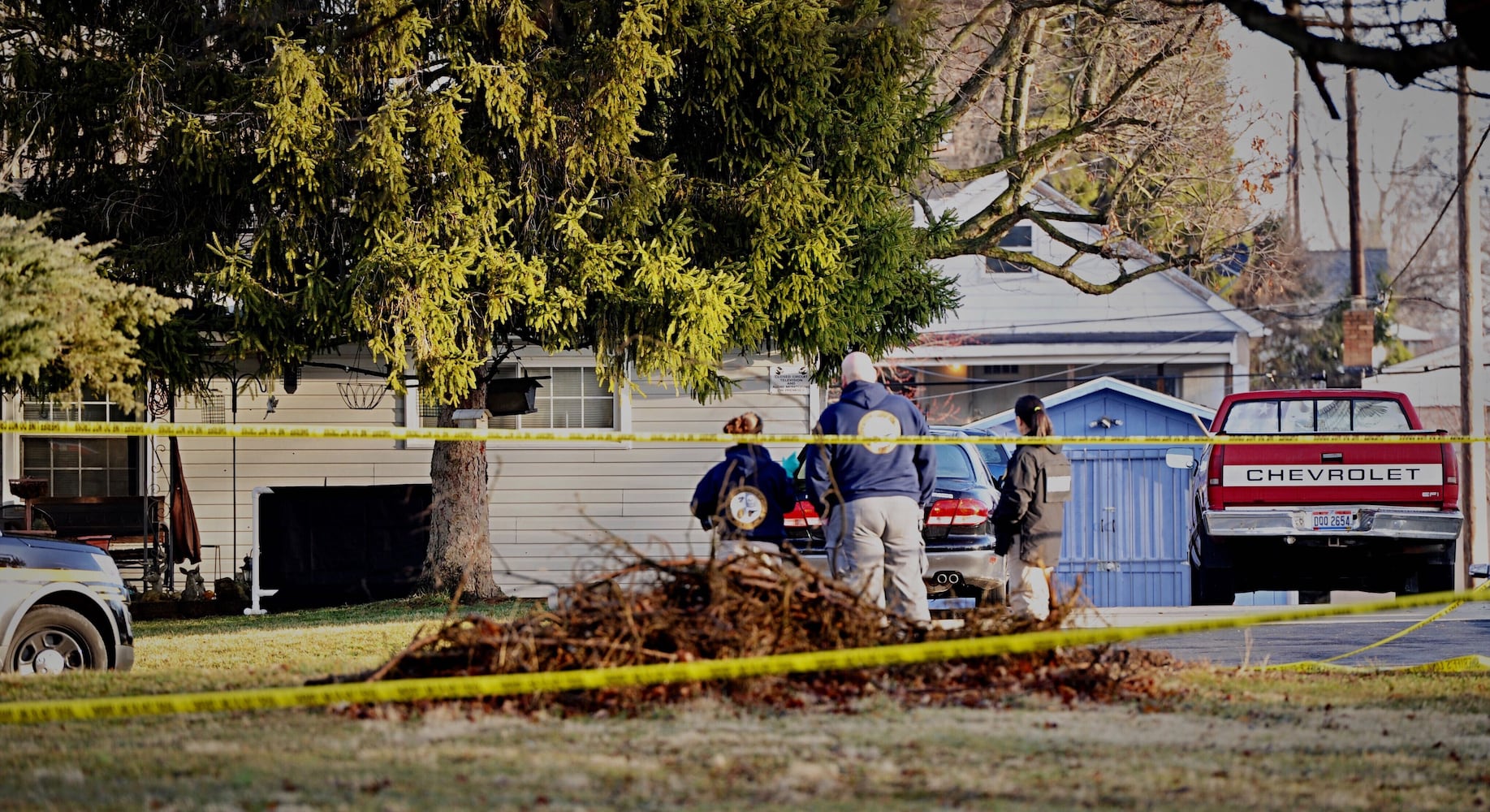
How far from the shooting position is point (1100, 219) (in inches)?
828

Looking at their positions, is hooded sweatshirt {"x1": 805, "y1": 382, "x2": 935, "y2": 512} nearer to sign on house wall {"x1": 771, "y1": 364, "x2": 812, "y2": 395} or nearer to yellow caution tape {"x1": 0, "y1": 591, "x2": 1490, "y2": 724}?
yellow caution tape {"x1": 0, "y1": 591, "x2": 1490, "y2": 724}

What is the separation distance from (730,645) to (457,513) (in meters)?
10.4

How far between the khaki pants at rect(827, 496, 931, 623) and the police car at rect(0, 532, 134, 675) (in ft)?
13.6

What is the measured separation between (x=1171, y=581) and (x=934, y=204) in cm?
1415

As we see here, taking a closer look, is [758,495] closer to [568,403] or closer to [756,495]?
[756,495]

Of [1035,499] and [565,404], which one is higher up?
[565,404]

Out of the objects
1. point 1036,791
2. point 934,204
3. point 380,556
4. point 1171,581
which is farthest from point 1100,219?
point 1036,791

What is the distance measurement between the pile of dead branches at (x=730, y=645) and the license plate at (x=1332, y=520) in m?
6.94

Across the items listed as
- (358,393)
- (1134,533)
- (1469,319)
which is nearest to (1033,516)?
(358,393)

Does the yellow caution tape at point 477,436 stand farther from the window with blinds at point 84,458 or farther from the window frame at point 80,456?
the window with blinds at point 84,458

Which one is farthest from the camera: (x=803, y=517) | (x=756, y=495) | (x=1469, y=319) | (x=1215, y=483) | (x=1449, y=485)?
(x=1469, y=319)

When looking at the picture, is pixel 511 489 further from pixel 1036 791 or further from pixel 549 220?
pixel 1036 791

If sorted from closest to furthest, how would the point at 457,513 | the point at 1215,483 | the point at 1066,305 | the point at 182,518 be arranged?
the point at 1215,483 → the point at 457,513 → the point at 182,518 → the point at 1066,305

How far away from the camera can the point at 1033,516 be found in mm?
10477
